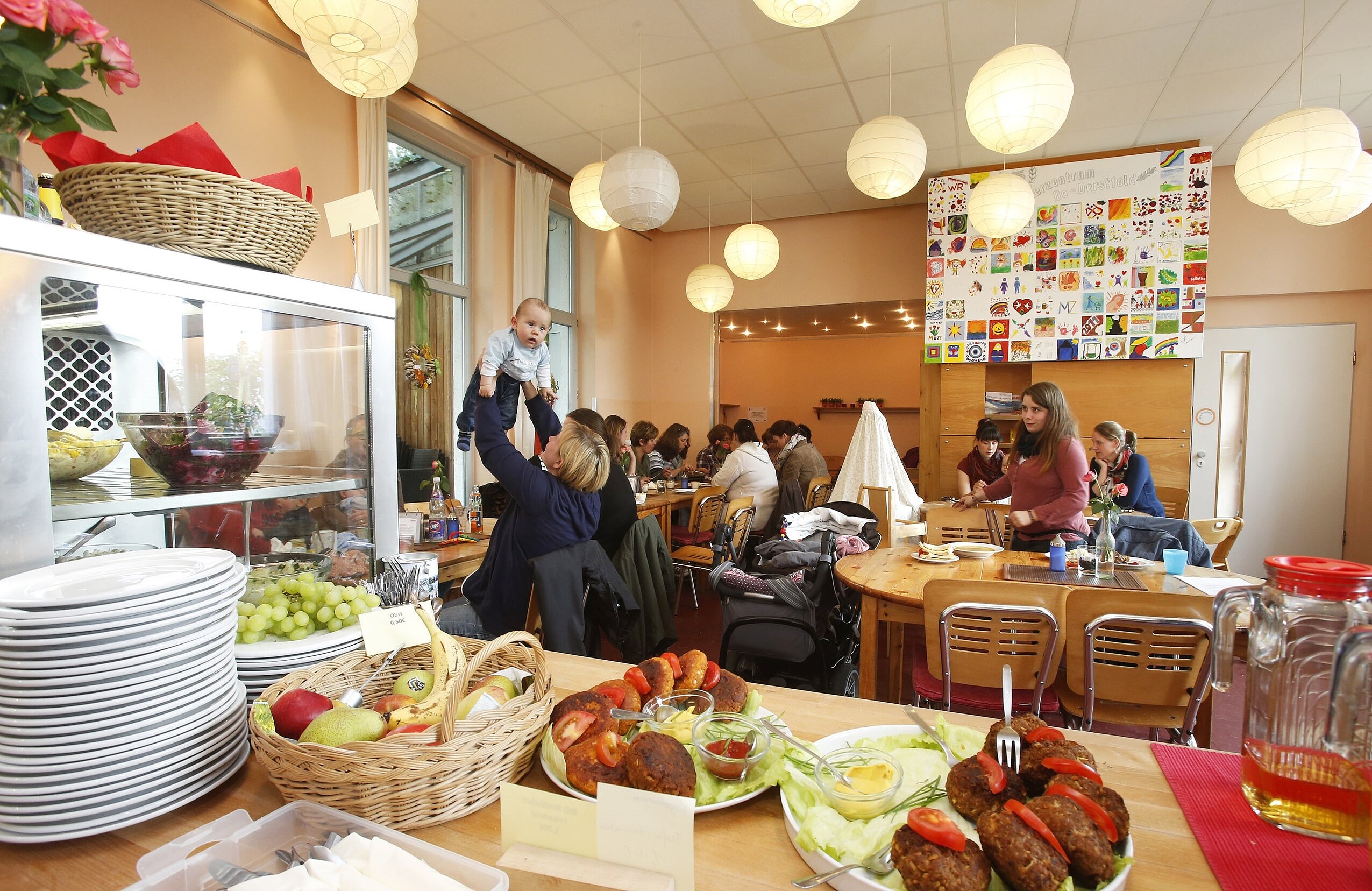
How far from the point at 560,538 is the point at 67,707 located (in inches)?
68.5

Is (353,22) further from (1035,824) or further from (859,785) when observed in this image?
(1035,824)

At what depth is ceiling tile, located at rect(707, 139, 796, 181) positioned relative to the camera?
17.5 ft

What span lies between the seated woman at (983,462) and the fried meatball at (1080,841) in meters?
4.86

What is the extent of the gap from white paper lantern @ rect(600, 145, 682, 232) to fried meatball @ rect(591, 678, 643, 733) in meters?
3.08

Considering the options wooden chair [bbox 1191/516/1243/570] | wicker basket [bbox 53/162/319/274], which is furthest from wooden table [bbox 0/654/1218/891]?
wooden chair [bbox 1191/516/1243/570]

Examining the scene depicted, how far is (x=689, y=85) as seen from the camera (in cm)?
438

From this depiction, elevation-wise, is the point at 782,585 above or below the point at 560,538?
below

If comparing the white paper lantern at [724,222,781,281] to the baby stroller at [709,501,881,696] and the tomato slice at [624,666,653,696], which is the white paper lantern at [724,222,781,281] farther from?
the tomato slice at [624,666,653,696]

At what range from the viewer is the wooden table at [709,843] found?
0.73 m

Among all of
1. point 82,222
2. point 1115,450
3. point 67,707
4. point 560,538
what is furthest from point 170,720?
point 1115,450

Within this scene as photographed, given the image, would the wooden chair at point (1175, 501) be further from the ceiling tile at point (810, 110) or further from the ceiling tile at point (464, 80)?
the ceiling tile at point (464, 80)

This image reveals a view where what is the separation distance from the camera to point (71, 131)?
98cm

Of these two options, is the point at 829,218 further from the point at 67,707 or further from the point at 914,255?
the point at 67,707

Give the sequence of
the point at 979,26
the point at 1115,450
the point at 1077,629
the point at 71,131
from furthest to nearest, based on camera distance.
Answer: the point at 1115,450 < the point at 979,26 < the point at 1077,629 < the point at 71,131
